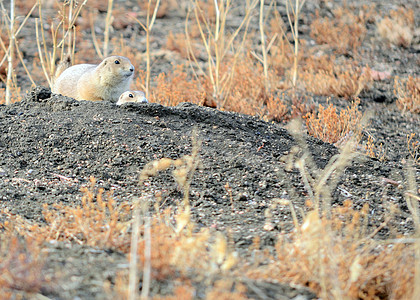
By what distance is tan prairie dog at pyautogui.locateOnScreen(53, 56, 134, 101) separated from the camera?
214 inches

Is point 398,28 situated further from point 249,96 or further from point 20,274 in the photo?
point 20,274

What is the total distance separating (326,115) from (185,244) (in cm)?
382

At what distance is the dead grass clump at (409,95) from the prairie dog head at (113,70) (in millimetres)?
3636

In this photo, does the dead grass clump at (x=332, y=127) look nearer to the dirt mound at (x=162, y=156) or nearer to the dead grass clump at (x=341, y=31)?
the dirt mound at (x=162, y=156)

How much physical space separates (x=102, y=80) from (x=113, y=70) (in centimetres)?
16

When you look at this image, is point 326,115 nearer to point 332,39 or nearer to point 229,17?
point 332,39

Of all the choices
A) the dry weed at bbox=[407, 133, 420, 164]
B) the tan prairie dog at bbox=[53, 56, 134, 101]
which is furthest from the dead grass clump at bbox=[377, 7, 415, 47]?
the tan prairie dog at bbox=[53, 56, 134, 101]

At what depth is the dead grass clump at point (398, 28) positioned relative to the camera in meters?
9.20

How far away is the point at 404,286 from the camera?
227 centimetres

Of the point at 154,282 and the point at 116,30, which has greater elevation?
the point at 116,30

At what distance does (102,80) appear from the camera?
5.47 m

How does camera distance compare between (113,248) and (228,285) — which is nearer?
(228,285)

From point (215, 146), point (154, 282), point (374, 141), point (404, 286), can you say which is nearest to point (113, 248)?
point (154, 282)

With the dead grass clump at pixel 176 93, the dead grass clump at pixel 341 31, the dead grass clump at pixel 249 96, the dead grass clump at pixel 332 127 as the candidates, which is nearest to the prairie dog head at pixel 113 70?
the dead grass clump at pixel 176 93
